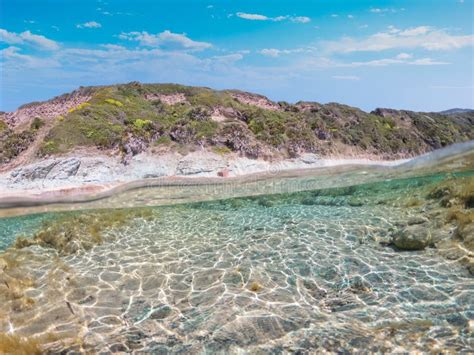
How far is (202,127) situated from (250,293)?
1722cm

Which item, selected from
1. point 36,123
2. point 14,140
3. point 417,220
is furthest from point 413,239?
point 36,123

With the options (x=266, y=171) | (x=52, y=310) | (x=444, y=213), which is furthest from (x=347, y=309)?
(x=266, y=171)

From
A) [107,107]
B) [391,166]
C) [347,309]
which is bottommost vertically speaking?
[347,309]

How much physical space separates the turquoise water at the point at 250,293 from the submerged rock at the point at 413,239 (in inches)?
10.3

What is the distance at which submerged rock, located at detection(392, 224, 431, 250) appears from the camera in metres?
8.99

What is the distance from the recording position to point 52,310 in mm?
6539

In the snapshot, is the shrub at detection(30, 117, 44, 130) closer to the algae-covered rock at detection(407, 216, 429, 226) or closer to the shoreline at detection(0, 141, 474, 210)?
the shoreline at detection(0, 141, 474, 210)

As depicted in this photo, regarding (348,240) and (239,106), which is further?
(239,106)

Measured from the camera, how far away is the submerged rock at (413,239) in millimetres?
8992

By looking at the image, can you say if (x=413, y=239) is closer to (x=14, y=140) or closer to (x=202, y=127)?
(x=202, y=127)

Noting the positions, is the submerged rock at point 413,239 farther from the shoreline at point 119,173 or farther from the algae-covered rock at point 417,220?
the shoreline at point 119,173

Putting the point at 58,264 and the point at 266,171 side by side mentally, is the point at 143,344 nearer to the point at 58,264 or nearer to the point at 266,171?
the point at 58,264

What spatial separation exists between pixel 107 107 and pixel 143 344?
22031 mm

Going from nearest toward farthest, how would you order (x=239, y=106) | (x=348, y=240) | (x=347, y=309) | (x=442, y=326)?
(x=442, y=326)
(x=347, y=309)
(x=348, y=240)
(x=239, y=106)
